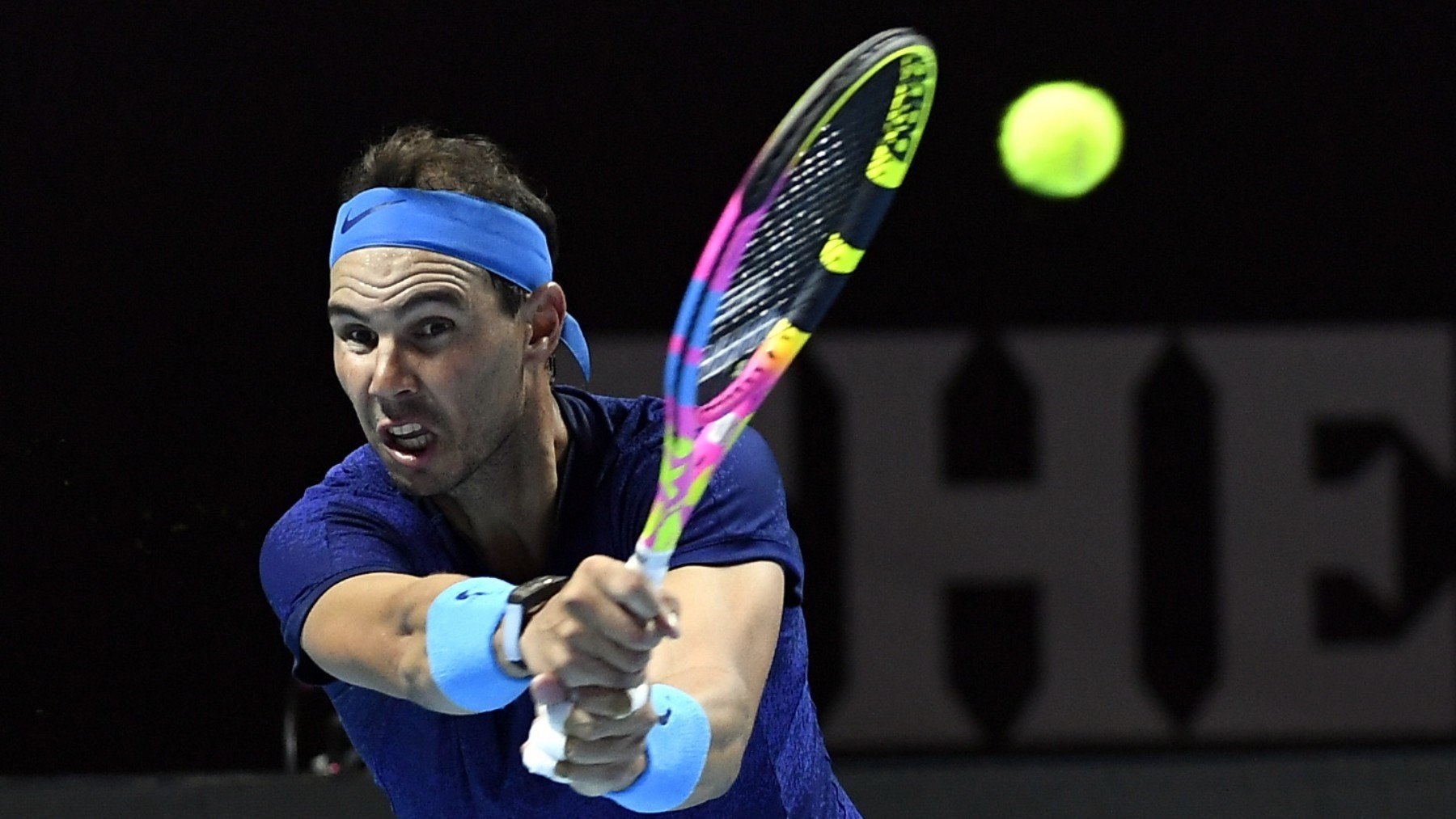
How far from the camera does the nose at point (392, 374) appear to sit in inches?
90.5

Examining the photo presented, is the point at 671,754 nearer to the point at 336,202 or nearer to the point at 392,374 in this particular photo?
the point at 392,374

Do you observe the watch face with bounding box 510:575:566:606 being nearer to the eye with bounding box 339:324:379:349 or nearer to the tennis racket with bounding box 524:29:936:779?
the tennis racket with bounding box 524:29:936:779

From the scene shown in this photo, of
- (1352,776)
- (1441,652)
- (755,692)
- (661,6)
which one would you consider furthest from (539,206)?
(1441,652)

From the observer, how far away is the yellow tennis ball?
14.5 ft

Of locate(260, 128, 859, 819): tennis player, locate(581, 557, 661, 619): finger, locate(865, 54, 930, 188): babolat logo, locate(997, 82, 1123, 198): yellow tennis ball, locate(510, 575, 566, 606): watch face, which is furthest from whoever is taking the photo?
locate(997, 82, 1123, 198): yellow tennis ball

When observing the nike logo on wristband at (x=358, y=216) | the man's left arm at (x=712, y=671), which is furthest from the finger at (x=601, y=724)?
the nike logo on wristband at (x=358, y=216)

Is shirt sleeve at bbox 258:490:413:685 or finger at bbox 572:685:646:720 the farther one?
shirt sleeve at bbox 258:490:413:685

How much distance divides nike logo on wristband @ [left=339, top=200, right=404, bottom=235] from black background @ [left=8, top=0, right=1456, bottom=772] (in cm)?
188

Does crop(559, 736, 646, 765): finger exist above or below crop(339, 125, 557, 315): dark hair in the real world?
below

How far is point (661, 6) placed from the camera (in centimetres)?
438

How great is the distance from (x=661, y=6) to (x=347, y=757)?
5.46 feet

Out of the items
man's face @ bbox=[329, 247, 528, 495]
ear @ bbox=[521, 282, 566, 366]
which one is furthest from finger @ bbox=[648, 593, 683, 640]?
ear @ bbox=[521, 282, 566, 366]

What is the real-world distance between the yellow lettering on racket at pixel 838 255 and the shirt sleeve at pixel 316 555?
585 millimetres

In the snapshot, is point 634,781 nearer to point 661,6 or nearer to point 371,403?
point 371,403
